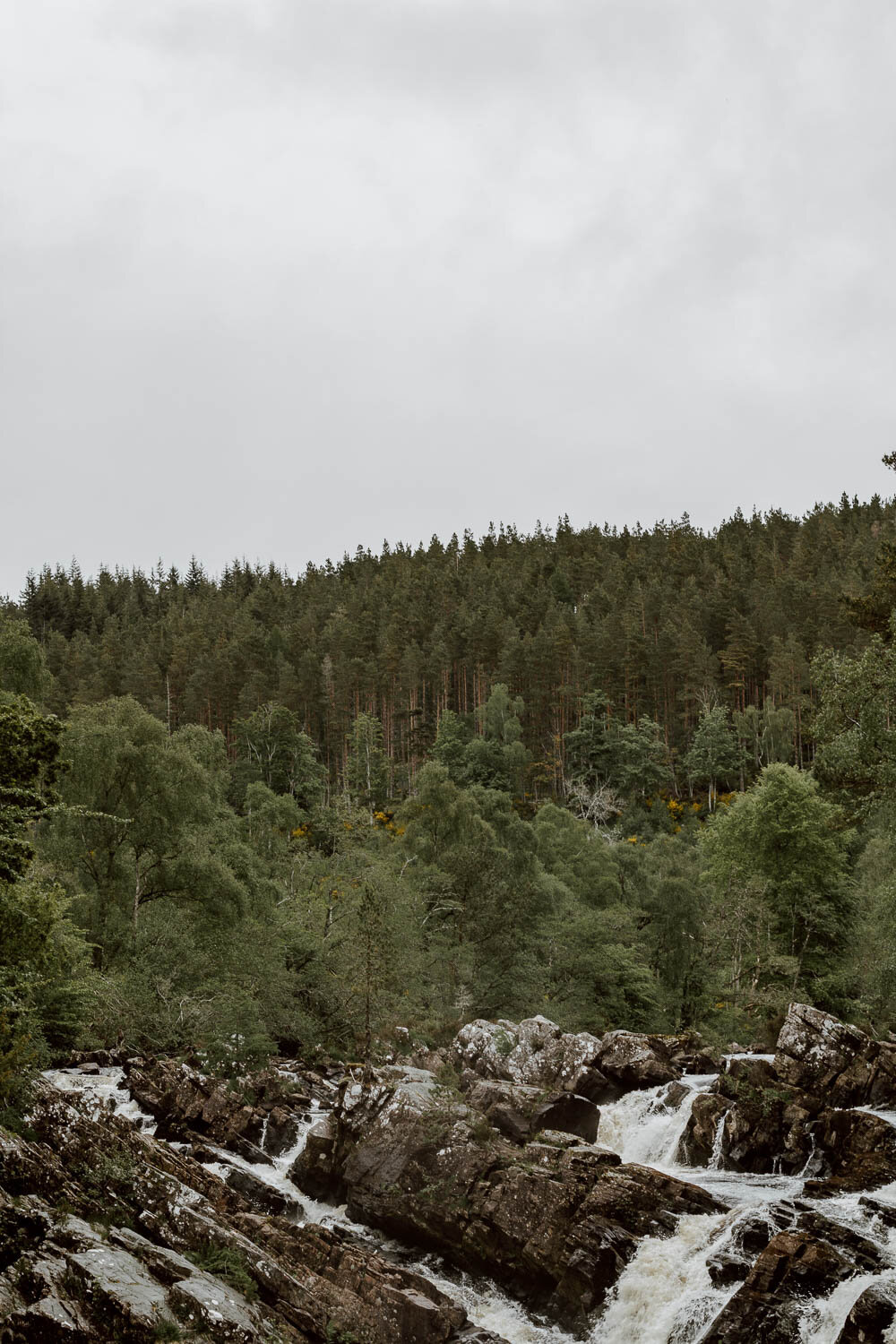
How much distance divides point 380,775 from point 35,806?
3185 inches

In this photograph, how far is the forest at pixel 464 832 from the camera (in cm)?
2802

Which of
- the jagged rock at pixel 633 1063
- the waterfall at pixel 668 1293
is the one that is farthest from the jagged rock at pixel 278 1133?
the waterfall at pixel 668 1293

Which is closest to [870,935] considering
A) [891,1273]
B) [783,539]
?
[891,1273]

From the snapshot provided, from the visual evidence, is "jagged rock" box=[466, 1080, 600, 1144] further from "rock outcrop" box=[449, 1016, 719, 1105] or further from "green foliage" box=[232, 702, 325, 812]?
"green foliage" box=[232, 702, 325, 812]

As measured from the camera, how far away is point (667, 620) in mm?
110188

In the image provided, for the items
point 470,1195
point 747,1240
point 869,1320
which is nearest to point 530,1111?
point 470,1195

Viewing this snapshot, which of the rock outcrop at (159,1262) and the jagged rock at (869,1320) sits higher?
the rock outcrop at (159,1262)

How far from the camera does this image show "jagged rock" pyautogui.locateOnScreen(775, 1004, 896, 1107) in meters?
27.5

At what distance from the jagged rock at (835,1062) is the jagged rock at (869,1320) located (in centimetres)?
1052

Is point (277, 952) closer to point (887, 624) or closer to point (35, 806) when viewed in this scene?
point (35, 806)

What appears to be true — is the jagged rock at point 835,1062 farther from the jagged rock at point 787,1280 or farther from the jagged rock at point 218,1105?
the jagged rock at point 218,1105

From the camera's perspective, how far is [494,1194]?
22672mm

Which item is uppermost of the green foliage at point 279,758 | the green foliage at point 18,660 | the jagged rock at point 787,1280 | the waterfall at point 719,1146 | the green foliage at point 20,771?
the green foliage at point 18,660

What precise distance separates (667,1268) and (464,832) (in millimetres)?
32781
